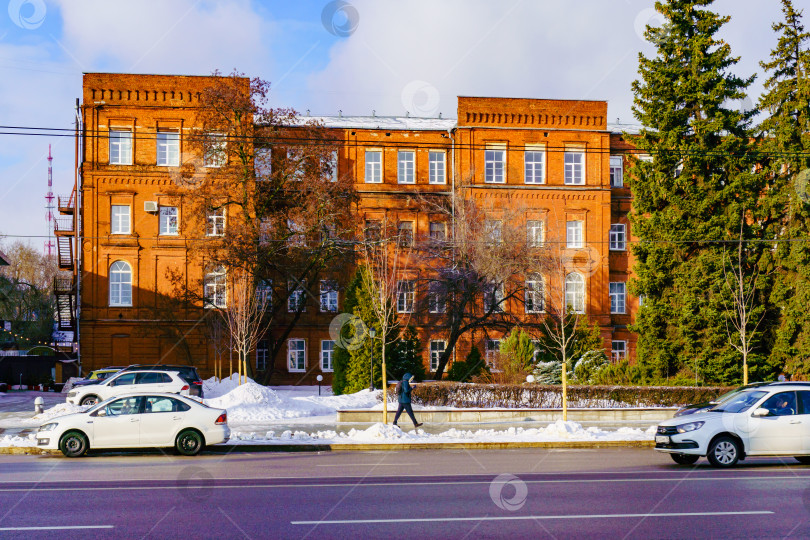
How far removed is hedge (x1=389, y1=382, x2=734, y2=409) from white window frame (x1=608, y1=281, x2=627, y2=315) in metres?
22.8

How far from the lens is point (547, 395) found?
2823cm

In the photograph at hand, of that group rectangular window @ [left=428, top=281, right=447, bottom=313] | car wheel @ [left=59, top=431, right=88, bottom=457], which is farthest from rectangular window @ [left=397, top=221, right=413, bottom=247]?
car wheel @ [left=59, top=431, right=88, bottom=457]

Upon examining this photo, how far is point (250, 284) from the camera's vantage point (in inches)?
1590

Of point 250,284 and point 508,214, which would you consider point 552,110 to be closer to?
point 508,214

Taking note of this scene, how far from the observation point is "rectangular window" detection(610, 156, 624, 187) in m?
53.1

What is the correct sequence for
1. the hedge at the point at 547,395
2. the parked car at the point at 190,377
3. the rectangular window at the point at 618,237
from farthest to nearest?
the rectangular window at the point at 618,237
the parked car at the point at 190,377
the hedge at the point at 547,395

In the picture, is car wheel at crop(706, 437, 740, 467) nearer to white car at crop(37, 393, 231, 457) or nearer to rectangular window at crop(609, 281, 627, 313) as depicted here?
white car at crop(37, 393, 231, 457)

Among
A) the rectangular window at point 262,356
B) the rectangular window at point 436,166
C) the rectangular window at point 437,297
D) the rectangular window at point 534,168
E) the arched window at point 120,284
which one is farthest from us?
the rectangular window at point 436,166

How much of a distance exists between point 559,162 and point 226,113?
20276 mm

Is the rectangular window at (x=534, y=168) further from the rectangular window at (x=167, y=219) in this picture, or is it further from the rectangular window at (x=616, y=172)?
the rectangular window at (x=167, y=219)

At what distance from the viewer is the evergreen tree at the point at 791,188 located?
110 feet

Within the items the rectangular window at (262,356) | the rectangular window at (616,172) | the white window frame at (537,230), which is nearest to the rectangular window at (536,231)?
the white window frame at (537,230)

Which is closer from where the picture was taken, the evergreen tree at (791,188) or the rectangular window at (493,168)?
the evergreen tree at (791,188)

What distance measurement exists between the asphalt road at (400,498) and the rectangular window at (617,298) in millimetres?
35642
